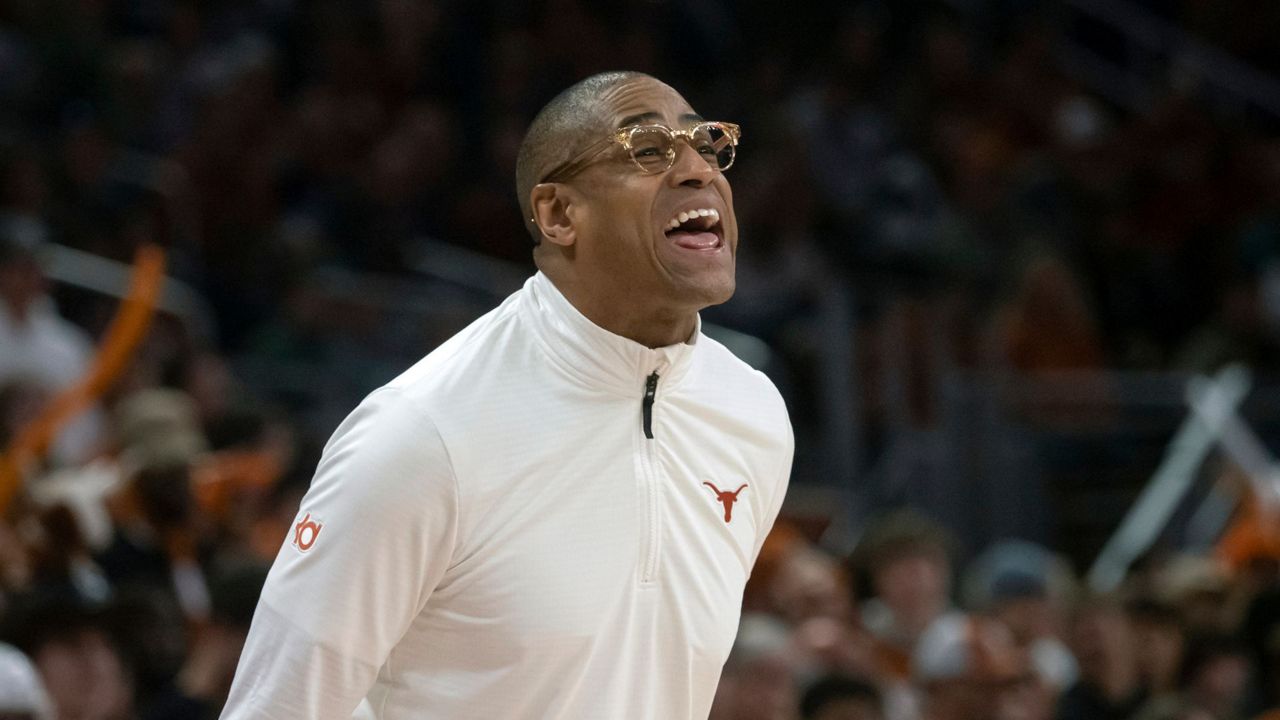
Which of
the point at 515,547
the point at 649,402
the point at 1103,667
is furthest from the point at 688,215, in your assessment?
the point at 1103,667

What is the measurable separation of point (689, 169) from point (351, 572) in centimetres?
67

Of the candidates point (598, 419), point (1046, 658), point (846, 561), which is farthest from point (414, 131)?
point (598, 419)

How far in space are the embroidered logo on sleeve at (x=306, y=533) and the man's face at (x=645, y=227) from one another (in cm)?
48

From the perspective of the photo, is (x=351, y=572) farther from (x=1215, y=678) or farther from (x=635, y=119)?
(x=1215, y=678)

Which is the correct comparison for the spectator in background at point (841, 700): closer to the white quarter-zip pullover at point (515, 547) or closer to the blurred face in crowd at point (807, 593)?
the blurred face in crowd at point (807, 593)

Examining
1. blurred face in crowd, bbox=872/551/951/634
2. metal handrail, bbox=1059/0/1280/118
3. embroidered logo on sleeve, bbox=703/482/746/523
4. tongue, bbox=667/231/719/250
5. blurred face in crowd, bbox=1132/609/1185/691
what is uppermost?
metal handrail, bbox=1059/0/1280/118

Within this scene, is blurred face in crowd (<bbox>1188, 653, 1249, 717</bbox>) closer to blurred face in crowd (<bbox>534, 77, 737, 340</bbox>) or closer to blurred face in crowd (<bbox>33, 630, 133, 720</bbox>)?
blurred face in crowd (<bbox>33, 630, 133, 720</bbox>)

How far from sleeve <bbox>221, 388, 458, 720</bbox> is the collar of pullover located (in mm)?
246

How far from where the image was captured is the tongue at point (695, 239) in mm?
2568

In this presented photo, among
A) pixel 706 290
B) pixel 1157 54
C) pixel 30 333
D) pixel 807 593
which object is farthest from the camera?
pixel 1157 54

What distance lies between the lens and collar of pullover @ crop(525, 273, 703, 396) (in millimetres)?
2600

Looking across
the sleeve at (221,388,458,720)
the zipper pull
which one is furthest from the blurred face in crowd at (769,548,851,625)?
the sleeve at (221,388,458,720)

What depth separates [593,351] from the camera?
260 cm

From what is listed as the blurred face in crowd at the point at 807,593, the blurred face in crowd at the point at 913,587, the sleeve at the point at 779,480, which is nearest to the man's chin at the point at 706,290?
the sleeve at the point at 779,480
